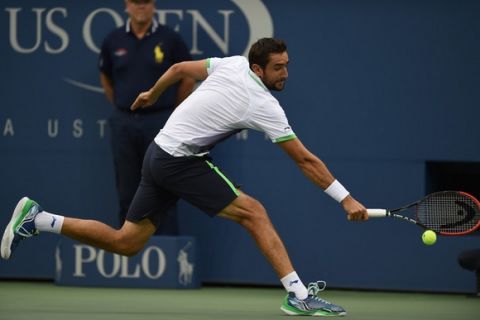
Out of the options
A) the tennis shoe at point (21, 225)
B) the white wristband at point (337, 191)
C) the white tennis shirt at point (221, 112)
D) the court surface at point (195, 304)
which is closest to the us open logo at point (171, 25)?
the court surface at point (195, 304)

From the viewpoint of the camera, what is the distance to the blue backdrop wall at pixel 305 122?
861 cm

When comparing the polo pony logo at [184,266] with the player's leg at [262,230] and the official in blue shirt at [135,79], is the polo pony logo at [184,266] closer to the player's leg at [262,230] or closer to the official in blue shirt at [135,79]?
the official in blue shirt at [135,79]

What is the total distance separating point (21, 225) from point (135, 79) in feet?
6.33

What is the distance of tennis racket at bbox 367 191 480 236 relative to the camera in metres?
6.80

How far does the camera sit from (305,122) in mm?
8797

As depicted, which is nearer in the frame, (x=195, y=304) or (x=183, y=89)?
(x=195, y=304)

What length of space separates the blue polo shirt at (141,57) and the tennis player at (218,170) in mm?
1641

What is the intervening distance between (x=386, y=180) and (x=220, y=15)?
173 cm

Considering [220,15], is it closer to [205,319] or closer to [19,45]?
[19,45]

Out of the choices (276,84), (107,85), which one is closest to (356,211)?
(276,84)

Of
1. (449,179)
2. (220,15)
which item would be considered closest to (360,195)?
(449,179)

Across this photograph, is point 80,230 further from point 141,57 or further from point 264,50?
point 141,57

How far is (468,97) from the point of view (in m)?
8.58

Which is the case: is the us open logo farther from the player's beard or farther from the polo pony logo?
the player's beard
